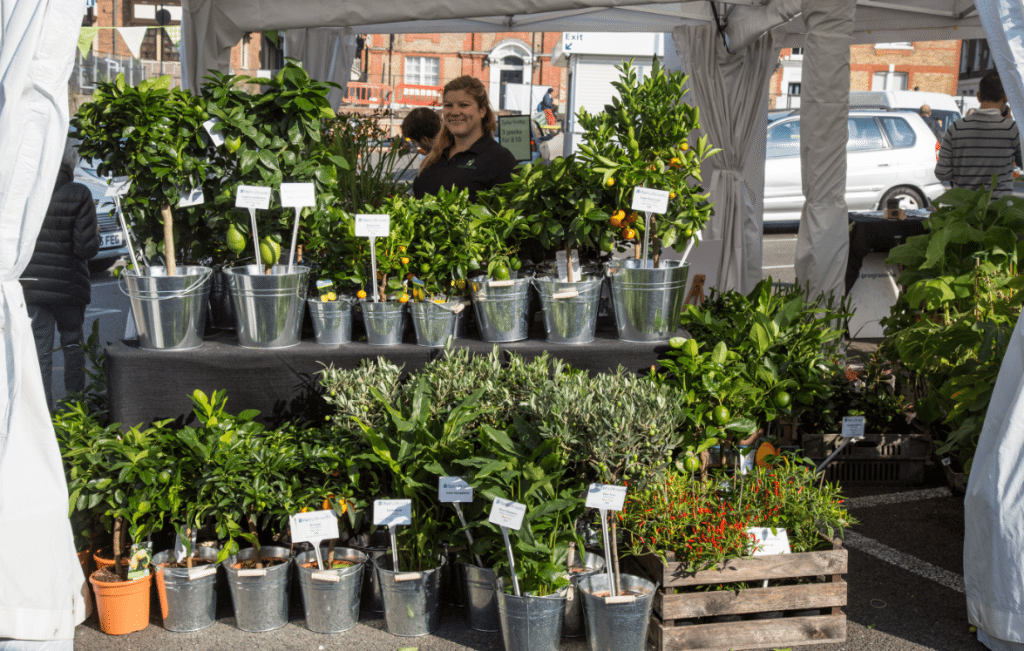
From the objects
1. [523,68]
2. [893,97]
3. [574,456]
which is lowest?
[574,456]

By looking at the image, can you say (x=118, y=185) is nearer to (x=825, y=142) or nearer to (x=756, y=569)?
(x=756, y=569)

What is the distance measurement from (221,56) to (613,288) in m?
2.73

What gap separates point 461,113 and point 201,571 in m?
2.45

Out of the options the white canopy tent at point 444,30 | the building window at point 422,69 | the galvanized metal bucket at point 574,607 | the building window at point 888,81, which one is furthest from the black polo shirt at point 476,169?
the building window at point 888,81

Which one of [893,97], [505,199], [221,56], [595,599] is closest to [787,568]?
[595,599]

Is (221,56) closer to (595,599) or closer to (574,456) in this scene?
(574,456)

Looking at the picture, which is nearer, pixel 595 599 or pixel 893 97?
pixel 595 599

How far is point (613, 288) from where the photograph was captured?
2818 millimetres

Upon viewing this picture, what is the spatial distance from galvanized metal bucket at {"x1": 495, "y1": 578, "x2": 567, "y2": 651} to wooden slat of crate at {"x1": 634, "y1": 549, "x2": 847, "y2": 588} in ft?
0.97

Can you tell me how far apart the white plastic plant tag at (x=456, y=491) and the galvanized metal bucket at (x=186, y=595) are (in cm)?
73

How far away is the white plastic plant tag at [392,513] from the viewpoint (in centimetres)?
239

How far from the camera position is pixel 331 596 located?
2.45 meters

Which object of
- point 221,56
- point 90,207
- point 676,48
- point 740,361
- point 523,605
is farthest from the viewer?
point 676,48

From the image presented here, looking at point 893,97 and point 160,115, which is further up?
point 893,97
